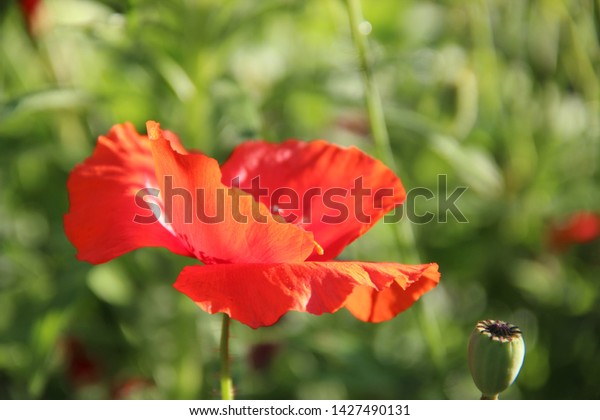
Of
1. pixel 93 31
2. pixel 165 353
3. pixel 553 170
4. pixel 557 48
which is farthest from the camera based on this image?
pixel 557 48

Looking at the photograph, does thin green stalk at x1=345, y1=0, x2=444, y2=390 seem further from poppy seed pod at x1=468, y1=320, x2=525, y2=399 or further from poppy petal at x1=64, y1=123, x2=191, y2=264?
poppy seed pod at x1=468, y1=320, x2=525, y2=399

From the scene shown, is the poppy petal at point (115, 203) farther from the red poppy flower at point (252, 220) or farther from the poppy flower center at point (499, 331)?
the poppy flower center at point (499, 331)

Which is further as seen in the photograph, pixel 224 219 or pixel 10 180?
pixel 10 180

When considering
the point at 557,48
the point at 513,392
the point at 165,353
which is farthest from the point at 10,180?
the point at 557,48

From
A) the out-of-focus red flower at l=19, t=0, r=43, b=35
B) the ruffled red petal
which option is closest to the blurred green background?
the out-of-focus red flower at l=19, t=0, r=43, b=35

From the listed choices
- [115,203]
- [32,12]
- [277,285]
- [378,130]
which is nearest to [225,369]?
[277,285]

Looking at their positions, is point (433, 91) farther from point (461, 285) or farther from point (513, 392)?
point (513, 392)

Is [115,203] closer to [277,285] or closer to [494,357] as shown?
[277,285]
